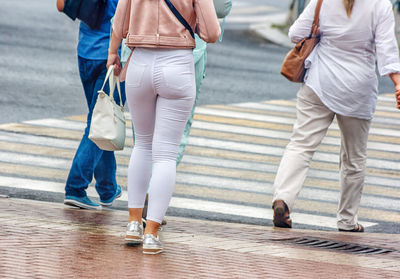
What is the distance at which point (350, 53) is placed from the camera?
632 cm

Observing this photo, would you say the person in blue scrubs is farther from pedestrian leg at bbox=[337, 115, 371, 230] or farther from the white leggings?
pedestrian leg at bbox=[337, 115, 371, 230]

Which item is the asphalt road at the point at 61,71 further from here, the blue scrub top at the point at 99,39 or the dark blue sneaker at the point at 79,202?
the blue scrub top at the point at 99,39

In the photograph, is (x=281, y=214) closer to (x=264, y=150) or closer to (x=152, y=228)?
(x=152, y=228)

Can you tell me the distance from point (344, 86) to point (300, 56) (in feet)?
1.33

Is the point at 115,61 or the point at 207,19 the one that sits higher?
the point at 207,19

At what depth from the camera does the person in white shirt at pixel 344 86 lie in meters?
6.16

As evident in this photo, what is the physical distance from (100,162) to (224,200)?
4.61 ft

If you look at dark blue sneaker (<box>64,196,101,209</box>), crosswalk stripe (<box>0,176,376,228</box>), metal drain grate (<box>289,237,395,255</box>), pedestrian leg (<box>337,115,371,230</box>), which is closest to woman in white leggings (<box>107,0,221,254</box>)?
metal drain grate (<box>289,237,395,255</box>)

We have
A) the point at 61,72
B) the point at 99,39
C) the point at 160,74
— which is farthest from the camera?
the point at 61,72

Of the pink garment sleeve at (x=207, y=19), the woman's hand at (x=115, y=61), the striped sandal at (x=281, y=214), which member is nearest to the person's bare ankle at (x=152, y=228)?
the woman's hand at (x=115, y=61)

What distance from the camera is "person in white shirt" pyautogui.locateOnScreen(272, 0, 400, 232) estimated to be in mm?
6164

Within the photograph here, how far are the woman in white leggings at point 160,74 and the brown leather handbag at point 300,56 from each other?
1513mm

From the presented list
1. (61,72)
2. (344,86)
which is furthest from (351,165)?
(61,72)

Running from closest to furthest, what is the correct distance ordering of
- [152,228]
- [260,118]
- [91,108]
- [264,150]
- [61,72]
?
[152,228]
[91,108]
[264,150]
[260,118]
[61,72]
